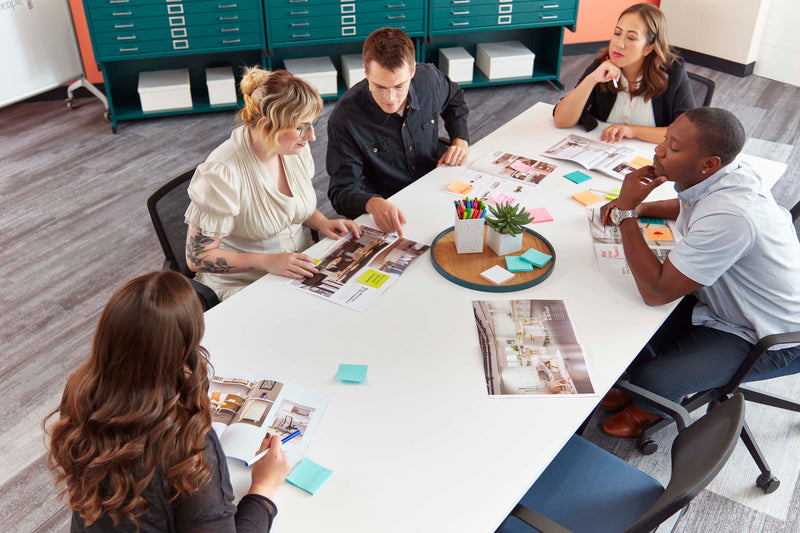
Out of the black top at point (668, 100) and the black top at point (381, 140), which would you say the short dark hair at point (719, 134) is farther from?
the black top at point (381, 140)

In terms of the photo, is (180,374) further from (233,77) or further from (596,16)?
(596,16)

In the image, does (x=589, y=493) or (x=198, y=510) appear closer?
(x=198, y=510)

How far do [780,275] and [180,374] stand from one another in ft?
5.67

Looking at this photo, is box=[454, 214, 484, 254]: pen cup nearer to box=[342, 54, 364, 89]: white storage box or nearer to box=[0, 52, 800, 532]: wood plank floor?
box=[0, 52, 800, 532]: wood plank floor

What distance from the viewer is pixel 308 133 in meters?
2.19

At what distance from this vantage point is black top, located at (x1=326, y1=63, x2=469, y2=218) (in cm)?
266

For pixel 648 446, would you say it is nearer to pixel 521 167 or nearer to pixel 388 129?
pixel 521 167

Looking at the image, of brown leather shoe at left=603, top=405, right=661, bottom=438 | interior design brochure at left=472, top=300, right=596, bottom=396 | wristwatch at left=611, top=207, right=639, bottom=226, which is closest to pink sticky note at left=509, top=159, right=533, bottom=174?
wristwatch at left=611, top=207, right=639, bottom=226

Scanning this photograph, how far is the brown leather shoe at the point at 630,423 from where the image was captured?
2459mm

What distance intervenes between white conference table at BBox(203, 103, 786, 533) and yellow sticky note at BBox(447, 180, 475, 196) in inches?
8.6

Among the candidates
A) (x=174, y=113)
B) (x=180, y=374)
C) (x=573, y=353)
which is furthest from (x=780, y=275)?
(x=174, y=113)

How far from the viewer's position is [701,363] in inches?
83.7

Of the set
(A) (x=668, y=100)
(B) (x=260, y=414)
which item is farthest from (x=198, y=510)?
(A) (x=668, y=100)

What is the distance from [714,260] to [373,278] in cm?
100
